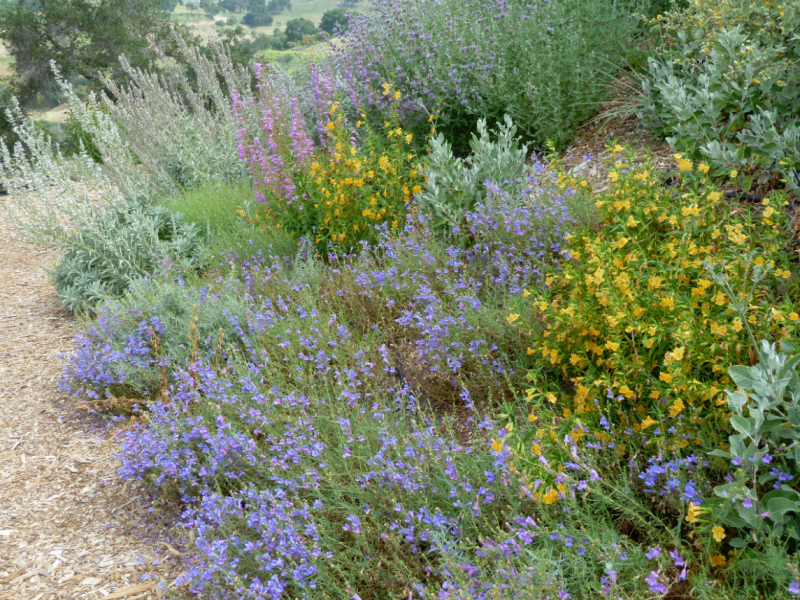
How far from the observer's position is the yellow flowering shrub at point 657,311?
2.01 meters

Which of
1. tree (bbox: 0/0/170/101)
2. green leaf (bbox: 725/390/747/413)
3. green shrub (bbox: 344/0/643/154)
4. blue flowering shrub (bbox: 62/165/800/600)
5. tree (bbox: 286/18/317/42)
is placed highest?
tree (bbox: 0/0/170/101)

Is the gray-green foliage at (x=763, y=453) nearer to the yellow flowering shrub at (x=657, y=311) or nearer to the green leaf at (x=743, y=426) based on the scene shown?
the green leaf at (x=743, y=426)

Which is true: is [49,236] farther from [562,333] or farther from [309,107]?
[562,333]

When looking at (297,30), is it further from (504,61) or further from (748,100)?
(748,100)

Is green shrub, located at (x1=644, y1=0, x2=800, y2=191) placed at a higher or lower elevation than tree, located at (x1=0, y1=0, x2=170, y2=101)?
lower

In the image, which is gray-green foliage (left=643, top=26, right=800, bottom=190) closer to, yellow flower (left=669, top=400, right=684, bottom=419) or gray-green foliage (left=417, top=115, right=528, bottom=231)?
gray-green foliage (left=417, top=115, right=528, bottom=231)

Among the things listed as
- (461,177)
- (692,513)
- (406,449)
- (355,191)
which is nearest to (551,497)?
(692,513)

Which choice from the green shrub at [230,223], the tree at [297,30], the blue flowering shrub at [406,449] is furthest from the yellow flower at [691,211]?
the tree at [297,30]

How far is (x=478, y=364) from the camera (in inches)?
111

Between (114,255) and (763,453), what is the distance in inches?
196

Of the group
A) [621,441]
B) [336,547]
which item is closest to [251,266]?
[336,547]

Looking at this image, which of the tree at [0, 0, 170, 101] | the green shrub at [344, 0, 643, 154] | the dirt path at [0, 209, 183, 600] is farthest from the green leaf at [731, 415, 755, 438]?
the tree at [0, 0, 170, 101]

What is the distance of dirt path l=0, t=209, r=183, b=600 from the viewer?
2391 millimetres

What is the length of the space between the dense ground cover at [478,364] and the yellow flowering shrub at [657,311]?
0.02 m
